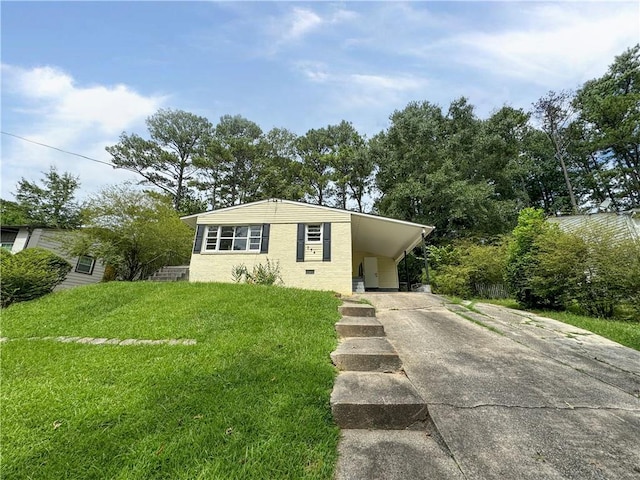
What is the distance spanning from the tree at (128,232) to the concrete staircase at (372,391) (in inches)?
451

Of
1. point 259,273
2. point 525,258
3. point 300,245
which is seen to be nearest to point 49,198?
point 259,273

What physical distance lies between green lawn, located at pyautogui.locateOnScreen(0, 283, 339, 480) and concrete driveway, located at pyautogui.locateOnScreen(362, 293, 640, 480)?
3.69 ft

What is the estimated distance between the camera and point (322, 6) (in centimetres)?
680

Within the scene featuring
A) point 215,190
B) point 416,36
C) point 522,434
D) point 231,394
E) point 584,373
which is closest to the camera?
point 522,434

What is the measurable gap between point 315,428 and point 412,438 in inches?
31.7

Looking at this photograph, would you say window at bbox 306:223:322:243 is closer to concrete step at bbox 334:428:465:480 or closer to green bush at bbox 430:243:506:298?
green bush at bbox 430:243:506:298

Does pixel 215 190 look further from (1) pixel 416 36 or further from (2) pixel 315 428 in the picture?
(2) pixel 315 428

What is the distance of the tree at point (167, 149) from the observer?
73.7 ft

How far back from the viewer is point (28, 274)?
26.6 ft

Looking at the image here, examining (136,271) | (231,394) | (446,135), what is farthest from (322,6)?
(446,135)

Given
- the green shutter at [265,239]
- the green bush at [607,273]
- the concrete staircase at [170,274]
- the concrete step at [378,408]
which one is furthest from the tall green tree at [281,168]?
the concrete step at [378,408]

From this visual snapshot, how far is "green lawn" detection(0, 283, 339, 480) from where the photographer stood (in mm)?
1914

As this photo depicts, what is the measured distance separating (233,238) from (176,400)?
934cm

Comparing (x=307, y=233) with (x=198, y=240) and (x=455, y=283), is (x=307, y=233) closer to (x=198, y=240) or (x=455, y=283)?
(x=198, y=240)
